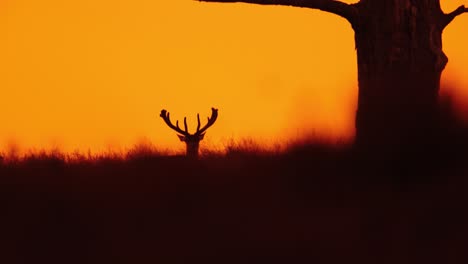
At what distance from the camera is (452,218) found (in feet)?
17.6

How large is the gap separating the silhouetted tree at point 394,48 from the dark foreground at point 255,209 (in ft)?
2.39

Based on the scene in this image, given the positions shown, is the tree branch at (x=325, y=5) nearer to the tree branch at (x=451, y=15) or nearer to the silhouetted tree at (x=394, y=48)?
the silhouetted tree at (x=394, y=48)

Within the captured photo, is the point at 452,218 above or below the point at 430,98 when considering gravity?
below

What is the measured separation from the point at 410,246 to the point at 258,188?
5.41 ft

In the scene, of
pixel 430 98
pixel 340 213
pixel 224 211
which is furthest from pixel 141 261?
pixel 430 98

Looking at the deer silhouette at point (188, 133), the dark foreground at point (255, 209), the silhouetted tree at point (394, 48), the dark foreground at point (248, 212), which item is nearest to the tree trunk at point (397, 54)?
the silhouetted tree at point (394, 48)

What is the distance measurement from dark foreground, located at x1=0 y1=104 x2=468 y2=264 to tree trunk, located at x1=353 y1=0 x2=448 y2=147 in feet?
2.26

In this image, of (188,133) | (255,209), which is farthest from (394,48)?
(188,133)

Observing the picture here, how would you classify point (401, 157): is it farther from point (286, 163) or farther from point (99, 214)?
point (99, 214)

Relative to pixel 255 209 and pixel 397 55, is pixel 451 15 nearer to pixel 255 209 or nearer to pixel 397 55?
pixel 397 55

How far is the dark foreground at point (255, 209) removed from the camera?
4.96m

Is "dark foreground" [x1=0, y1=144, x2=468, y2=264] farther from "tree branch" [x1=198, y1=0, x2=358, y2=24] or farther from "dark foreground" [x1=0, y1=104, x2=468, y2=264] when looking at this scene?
"tree branch" [x1=198, y1=0, x2=358, y2=24]

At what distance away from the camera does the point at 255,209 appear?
579cm

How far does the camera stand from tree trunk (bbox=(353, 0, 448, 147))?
764 cm
